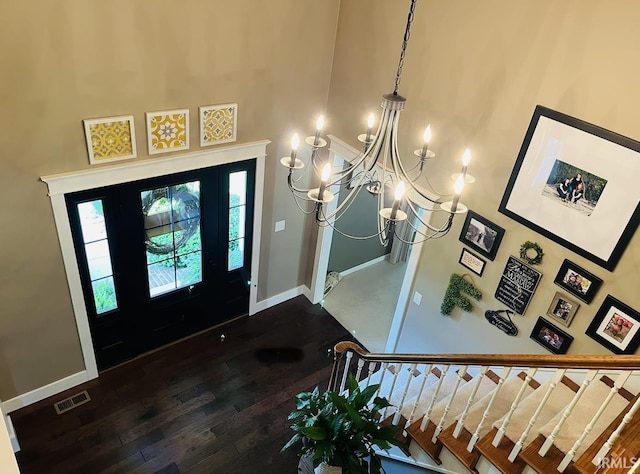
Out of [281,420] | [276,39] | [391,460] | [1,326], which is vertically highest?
[276,39]

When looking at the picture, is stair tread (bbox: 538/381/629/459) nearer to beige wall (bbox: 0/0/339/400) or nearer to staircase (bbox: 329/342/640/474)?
staircase (bbox: 329/342/640/474)

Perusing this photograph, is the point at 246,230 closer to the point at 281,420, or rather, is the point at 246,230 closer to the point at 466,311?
the point at 281,420

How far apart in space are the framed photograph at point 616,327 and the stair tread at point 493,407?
0.64 m

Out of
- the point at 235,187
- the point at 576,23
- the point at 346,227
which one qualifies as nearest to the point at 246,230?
the point at 235,187

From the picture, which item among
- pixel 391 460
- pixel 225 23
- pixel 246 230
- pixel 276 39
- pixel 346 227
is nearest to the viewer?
pixel 391 460

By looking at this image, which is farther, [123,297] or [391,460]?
[123,297]

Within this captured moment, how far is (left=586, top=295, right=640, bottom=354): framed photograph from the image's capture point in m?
3.20

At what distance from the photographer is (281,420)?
4.63 m

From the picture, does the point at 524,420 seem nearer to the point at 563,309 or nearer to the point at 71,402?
the point at 563,309

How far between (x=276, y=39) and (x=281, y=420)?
3.42m

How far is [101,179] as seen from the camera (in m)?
3.88

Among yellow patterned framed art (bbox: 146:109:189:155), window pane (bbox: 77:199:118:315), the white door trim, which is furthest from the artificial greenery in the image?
window pane (bbox: 77:199:118:315)

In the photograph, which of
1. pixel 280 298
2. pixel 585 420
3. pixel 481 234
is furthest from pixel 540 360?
pixel 280 298

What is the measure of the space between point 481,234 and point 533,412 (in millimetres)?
1363
